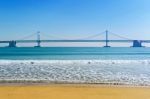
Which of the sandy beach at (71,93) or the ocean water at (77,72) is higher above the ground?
the ocean water at (77,72)

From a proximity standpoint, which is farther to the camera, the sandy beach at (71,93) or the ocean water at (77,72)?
the ocean water at (77,72)

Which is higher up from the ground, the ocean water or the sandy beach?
the ocean water

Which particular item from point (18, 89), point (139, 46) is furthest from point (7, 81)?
point (139, 46)

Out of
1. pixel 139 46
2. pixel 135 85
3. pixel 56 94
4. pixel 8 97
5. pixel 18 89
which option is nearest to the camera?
pixel 8 97

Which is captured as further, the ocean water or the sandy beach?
the ocean water

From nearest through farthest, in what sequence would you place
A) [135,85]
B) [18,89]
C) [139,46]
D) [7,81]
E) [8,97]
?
[8,97]
[18,89]
[135,85]
[7,81]
[139,46]

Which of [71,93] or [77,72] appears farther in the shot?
[77,72]

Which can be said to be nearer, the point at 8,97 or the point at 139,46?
the point at 8,97

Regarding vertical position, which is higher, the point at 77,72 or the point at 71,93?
the point at 77,72

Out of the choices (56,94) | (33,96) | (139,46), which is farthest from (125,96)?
(139,46)

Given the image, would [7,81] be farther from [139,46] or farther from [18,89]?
[139,46]
